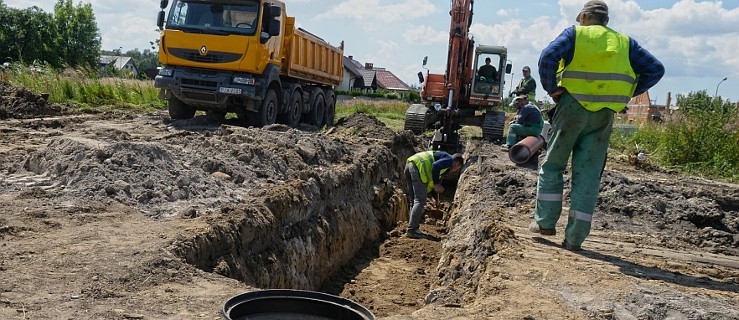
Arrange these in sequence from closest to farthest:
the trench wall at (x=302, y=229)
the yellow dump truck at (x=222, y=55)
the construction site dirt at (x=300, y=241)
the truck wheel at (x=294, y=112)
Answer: the construction site dirt at (x=300, y=241)
the trench wall at (x=302, y=229)
the yellow dump truck at (x=222, y=55)
the truck wheel at (x=294, y=112)

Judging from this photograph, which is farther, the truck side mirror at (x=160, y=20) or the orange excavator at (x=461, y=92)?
the orange excavator at (x=461, y=92)

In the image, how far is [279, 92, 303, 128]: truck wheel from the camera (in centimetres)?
1641

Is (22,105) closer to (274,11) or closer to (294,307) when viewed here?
(274,11)

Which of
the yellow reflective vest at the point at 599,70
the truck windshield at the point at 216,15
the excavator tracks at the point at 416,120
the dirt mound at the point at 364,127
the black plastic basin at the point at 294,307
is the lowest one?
the black plastic basin at the point at 294,307

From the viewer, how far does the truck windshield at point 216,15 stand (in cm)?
1375

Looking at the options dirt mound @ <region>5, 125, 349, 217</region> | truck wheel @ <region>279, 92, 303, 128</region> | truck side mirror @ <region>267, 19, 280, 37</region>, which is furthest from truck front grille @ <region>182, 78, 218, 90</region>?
dirt mound @ <region>5, 125, 349, 217</region>

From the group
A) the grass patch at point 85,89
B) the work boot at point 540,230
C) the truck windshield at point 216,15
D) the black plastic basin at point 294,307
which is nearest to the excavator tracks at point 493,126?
the truck windshield at point 216,15

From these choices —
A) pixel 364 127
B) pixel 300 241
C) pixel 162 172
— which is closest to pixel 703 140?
pixel 364 127

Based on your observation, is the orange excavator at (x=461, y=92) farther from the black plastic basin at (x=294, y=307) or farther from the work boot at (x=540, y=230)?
the black plastic basin at (x=294, y=307)

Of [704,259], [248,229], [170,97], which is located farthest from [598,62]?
[170,97]

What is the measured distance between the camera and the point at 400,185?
46.9 feet

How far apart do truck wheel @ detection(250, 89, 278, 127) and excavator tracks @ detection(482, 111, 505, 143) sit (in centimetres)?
557

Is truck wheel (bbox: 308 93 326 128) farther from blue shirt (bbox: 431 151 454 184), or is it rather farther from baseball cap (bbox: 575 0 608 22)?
baseball cap (bbox: 575 0 608 22)

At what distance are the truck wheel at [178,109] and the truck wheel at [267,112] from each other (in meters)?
1.96
